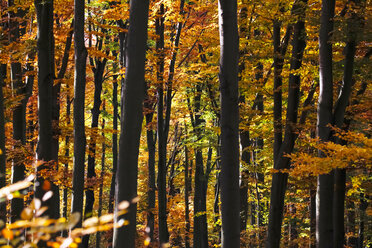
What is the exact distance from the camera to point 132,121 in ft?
18.8

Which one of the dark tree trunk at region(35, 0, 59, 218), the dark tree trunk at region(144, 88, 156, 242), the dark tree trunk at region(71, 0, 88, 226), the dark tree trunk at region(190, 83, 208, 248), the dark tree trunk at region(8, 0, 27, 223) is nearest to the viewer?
the dark tree trunk at region(71, 0, 88, 226)

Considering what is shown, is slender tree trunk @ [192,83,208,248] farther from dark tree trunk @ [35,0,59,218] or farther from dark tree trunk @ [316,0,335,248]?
dark tree trunk @ [316,0,335,248]

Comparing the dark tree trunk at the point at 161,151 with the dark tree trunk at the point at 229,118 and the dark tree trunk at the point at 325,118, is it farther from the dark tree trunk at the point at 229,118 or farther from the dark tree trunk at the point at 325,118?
the dark tree trunk at the point at 229,118

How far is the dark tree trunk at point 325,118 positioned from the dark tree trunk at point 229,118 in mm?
3778

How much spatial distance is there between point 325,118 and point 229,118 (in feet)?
13.0

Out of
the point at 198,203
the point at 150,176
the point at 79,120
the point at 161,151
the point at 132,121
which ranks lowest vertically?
the point at 198,203

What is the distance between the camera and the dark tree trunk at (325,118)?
903 cm

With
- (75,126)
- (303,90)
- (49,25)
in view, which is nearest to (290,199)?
(303,90)

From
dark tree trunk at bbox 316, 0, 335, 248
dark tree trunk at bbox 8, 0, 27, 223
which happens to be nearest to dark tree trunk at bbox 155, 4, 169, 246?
dark tree trunk at bbox 8, 0, 27, 223

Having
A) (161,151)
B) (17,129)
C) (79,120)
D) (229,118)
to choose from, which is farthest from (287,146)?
(17,129)

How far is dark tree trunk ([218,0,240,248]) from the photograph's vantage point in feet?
19.5

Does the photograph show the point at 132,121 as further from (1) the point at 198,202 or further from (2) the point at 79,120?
(1) the point at 198,202

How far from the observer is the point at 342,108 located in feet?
31.2

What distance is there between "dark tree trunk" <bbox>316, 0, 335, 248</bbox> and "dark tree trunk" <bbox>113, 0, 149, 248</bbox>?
4843 millimetres
